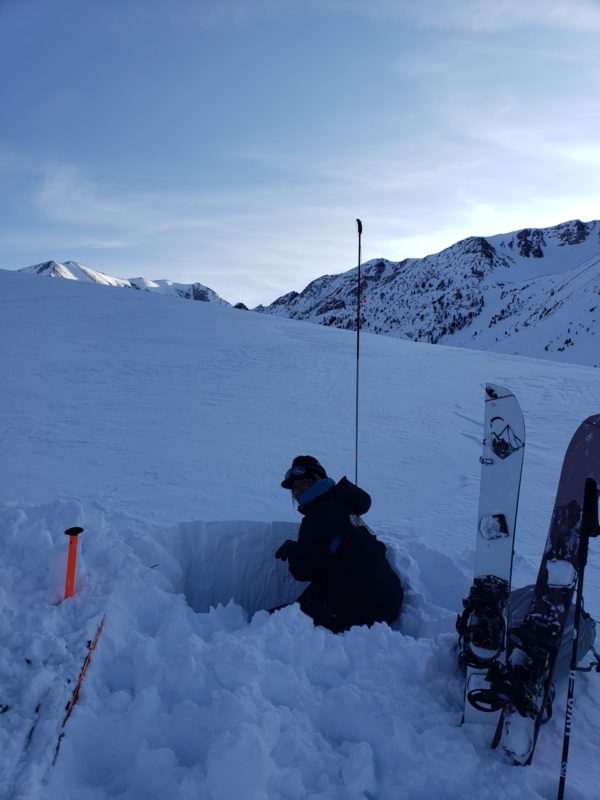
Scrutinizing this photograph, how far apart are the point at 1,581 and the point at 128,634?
0.95 meters

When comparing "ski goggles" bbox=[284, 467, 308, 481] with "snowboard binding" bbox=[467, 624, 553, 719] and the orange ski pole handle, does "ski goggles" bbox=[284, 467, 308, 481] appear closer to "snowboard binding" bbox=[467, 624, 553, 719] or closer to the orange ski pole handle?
the orange ski pole handle

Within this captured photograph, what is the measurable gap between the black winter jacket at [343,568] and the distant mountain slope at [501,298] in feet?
137

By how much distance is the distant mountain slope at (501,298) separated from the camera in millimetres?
49906

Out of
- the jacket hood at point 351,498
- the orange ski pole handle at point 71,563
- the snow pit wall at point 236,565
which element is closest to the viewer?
the orange ski pole handle at point 71,563

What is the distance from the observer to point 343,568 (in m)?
3.08

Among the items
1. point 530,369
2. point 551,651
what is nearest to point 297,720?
point 551,651

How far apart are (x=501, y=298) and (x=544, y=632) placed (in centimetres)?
8362

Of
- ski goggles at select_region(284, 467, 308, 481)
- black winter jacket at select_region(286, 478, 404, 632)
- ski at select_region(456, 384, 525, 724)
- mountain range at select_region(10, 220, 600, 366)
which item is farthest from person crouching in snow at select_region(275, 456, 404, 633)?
mountain range at select_region(10, 220, 600, 366)

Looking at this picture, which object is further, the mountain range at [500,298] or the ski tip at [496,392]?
the mountain range at [500,298]

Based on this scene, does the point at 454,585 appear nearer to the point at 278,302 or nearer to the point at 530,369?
the point at 530,369

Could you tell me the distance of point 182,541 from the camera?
13.3 feet

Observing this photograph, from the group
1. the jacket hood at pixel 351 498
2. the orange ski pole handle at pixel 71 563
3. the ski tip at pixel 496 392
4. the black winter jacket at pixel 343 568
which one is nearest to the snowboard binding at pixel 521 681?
the black winter jacket at pixel 343 568

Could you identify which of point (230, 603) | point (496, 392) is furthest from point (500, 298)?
point (230, 603)

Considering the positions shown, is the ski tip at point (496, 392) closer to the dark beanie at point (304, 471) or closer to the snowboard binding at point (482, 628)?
the snowboard binding at point (482, 628)
